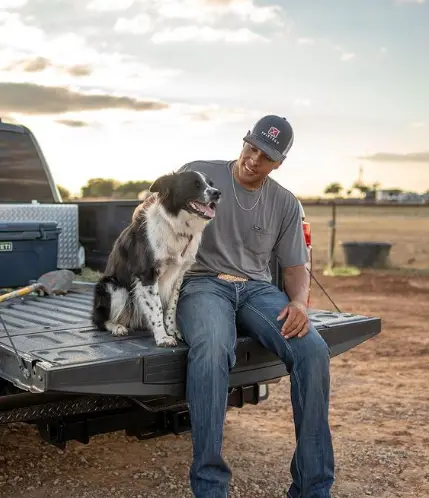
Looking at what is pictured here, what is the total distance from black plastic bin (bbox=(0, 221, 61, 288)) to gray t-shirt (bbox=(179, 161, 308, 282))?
1.58 m

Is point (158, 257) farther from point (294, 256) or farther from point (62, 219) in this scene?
point (62, 219)

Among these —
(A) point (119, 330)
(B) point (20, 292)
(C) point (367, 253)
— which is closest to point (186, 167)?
(A) point (119, 330)

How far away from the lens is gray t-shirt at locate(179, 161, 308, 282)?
422 cm

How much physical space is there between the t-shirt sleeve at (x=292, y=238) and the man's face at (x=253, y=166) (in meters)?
0.28

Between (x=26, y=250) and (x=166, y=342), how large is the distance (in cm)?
205

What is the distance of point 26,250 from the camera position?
533 cm

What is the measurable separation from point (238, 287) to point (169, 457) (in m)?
1.44

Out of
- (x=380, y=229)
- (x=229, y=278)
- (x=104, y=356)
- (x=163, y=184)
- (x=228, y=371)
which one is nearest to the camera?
(x=104, y=356)

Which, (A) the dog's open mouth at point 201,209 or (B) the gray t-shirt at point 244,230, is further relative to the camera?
(B) the gray t-shirt at point 244,230

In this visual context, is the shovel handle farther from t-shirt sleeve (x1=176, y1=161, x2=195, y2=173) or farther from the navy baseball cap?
the navy baseball cap

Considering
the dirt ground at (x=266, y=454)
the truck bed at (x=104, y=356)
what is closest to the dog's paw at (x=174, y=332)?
the truck bed at (x=104, y=356)

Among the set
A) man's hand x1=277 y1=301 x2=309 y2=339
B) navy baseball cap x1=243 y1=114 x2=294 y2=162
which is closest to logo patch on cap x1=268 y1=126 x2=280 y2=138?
navy baseball cap x1=243 y1=114 x2=294 y2=162

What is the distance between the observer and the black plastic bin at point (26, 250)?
5246mm

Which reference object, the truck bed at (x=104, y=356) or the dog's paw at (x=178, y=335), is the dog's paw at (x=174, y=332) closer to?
the dog's paw at (x=178, y=335)
